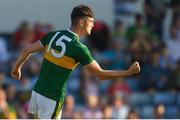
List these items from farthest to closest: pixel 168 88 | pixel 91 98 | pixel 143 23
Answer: pixel 143 23 → pixel 168 88 → pixel 91 98

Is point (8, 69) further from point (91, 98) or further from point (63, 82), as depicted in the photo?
point (63, 82)

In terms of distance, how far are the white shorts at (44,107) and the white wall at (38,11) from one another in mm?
7475

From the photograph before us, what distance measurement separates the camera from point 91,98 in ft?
47.6

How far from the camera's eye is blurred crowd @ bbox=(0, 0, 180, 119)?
557 inches

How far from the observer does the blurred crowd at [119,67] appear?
1414cm

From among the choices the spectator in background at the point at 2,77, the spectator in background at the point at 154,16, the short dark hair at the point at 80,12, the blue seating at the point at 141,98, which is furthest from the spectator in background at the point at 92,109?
the short dark hair at the point at 80,12

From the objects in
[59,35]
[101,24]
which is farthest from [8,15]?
[59,35]

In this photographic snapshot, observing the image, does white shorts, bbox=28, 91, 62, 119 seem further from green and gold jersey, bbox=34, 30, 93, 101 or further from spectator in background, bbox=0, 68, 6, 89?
spectator in background, bbox=0, 68, 6, 89

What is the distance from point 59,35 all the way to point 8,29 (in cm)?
768

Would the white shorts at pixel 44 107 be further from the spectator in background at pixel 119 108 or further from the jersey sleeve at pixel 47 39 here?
the spectator in background at pixel 119 108

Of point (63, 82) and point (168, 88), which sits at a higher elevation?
point (63, 82)

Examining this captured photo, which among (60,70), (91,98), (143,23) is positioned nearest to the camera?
(60,70)

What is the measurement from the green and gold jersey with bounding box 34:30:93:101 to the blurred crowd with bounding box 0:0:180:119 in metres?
4.63

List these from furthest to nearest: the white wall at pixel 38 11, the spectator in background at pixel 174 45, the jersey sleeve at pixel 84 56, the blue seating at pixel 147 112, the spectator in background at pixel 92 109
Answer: the white wall at pixel 38 11
the spectator in background at pixel 174 45
the blue seating at pixel 147 112
the spectator in background at pixel 92 109
the jersey sleeve at pixel 84 56
